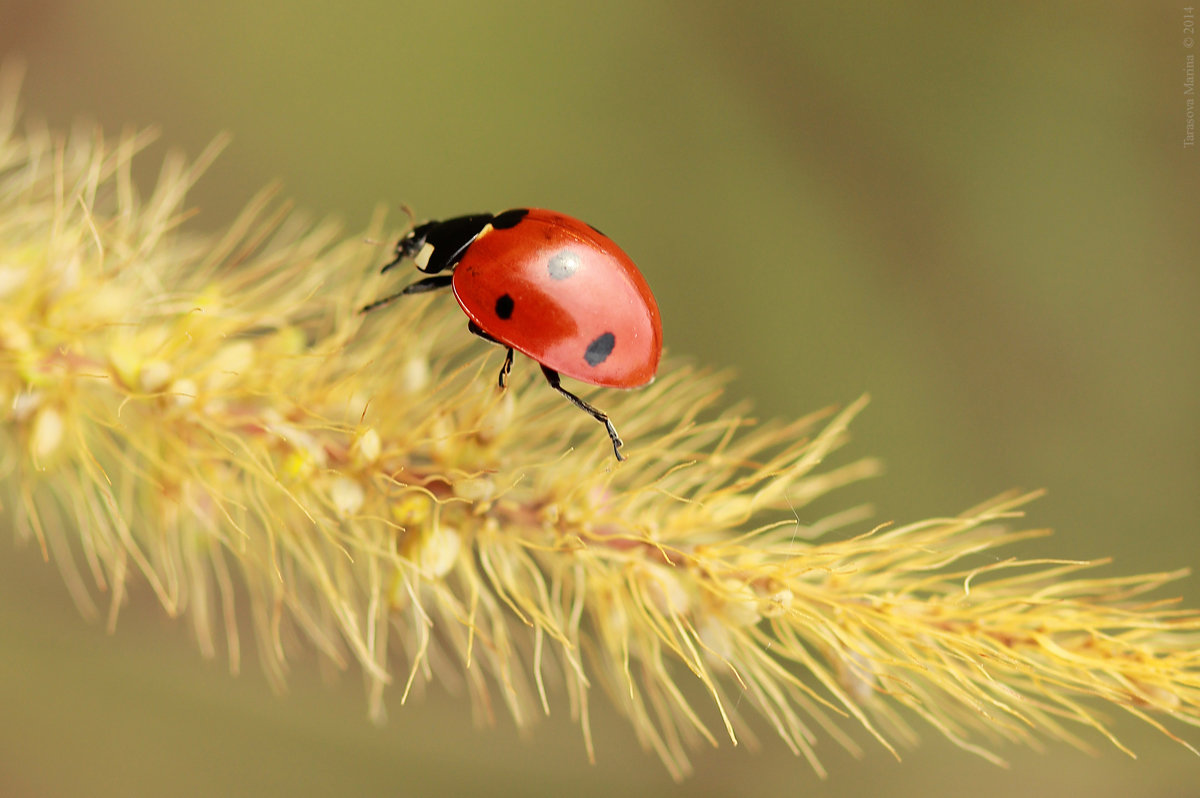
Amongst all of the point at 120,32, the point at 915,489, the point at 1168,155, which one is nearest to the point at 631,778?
the point at 915,489

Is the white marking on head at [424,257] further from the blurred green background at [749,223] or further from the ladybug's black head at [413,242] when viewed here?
the blurred green background at [749,223]

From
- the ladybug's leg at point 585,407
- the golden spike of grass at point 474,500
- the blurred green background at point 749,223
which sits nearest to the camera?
the golden spike of grass at point 474,500

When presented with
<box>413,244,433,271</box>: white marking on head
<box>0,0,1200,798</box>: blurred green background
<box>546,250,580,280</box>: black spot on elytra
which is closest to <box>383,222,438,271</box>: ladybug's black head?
<box>413,244,433,271</box>: white marking on head

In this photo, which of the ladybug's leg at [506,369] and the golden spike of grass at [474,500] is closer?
the golden spike of grass at [474,500]

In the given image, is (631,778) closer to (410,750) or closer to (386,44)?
(410,750)

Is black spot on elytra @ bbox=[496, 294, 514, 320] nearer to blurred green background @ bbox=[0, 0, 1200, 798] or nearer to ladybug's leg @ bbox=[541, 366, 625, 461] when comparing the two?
ladybug's leg @ bbox=[541, 366, 625, 461]

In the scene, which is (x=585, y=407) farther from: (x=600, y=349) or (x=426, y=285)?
(x=426, y=285)

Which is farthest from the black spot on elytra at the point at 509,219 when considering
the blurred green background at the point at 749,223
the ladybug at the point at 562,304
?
the blurred green background at the point at 749,223
